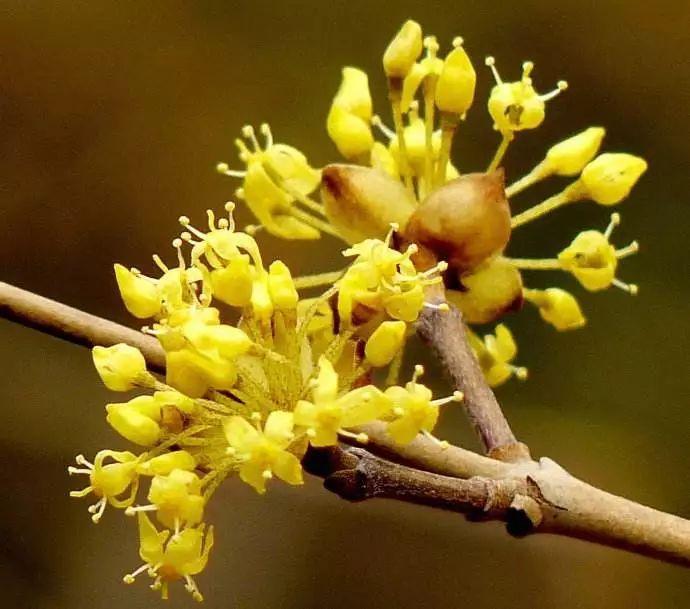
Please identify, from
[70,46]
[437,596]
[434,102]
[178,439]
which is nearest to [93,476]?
[178,439]

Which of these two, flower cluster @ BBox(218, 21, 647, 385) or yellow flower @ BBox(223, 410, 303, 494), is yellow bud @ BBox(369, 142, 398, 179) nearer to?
flower cluster @ BBox(218, 21, 647, 385)

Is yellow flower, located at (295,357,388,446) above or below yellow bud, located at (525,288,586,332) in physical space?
below

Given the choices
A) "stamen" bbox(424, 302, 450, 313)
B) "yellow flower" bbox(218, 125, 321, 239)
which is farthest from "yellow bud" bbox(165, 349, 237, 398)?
"yellow flower" bbox(218, 125, 321, 239)

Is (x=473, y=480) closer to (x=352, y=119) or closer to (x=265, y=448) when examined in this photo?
(x=265, y=448)

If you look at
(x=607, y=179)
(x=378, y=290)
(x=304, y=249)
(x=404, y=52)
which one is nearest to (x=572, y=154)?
(x=607, y=179)

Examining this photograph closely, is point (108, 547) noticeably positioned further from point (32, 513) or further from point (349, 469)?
point (349, 469)
